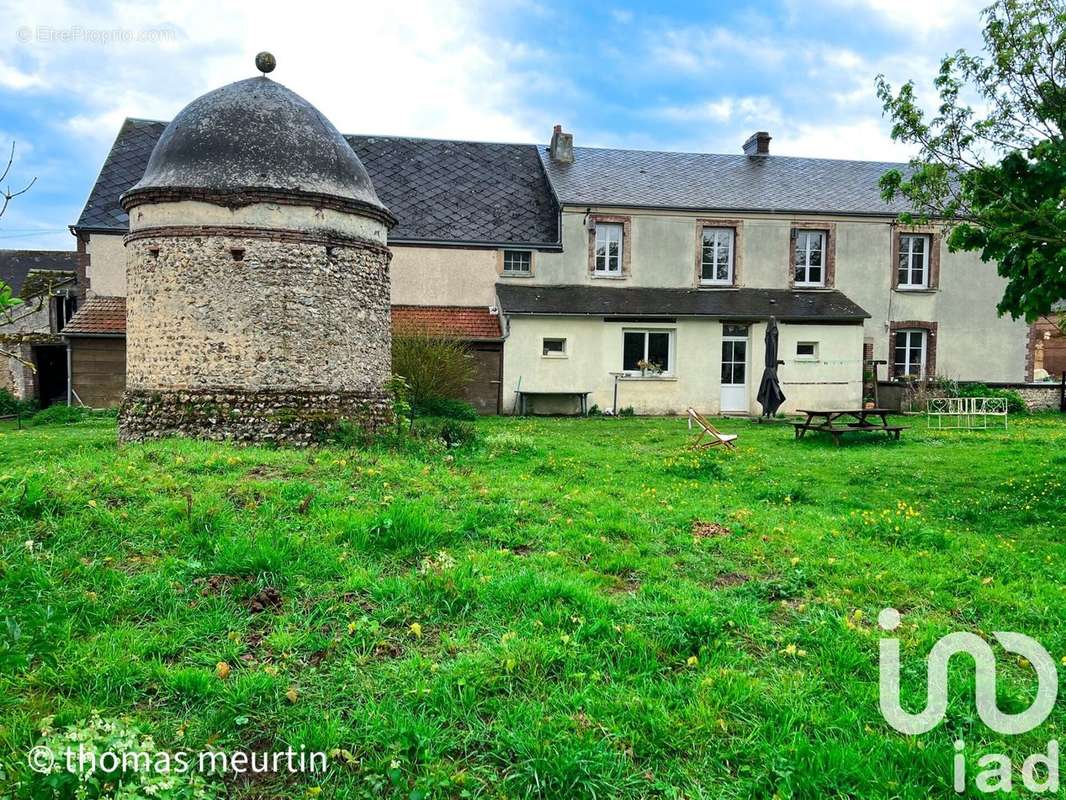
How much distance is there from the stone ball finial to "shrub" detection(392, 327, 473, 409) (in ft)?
22.5

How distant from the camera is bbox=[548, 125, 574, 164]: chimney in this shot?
25.0 m

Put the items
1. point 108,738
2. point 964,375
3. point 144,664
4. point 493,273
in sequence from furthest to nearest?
point 964,375 → point 493,273 → point 144,664 → point 108,738

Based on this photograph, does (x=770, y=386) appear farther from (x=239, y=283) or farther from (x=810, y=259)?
(x=239, y=283)

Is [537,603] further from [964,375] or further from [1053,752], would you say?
[964,375]

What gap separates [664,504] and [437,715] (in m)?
4.52

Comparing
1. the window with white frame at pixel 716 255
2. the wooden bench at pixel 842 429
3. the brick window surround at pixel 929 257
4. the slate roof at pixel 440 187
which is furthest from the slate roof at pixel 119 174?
the brick window surround at pixel 929 257

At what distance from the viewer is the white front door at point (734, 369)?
22.0 m

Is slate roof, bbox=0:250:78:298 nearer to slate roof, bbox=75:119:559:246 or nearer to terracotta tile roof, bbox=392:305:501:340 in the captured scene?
slate roof, bbox=75:119:559:246

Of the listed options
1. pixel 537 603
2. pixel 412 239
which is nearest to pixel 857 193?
pixel 412 239

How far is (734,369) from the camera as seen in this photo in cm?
2217

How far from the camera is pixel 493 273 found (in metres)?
22.1

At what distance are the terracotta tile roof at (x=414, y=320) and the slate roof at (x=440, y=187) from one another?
216 centimetres
